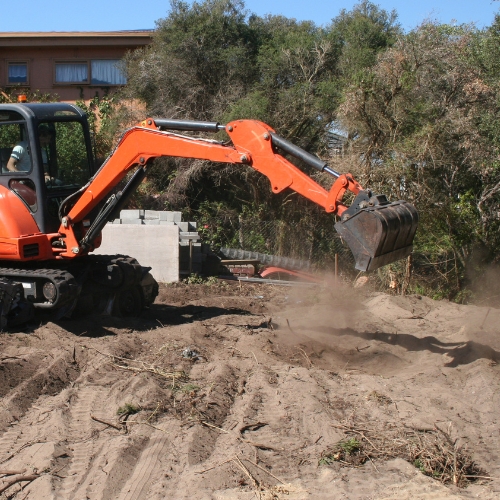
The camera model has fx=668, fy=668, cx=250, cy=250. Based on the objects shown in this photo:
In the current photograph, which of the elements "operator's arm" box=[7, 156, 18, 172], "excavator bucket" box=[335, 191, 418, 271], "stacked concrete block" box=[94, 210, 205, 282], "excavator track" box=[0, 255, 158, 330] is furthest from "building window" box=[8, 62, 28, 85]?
"excavator bucket" box=[335, 191, 418, 271]

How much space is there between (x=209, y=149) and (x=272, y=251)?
923 cm

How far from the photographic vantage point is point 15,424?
594 centimetres

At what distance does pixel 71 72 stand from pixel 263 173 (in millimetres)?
17475

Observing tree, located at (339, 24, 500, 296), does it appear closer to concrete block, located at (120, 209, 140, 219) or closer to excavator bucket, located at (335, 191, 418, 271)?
concrete block, located at (120, 209, 140, 219)

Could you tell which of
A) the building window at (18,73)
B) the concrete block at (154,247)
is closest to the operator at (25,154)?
the concrete block at (154,247)

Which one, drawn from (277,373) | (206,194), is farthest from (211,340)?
(206,194)

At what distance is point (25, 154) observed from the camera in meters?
8.98

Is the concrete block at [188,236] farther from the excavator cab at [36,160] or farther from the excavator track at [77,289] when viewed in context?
the excavator cab at [36,160]

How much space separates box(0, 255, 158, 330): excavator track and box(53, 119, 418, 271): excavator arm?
→ 0.50 metres

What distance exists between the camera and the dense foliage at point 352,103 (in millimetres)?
13500

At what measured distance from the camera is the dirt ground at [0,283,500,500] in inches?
191

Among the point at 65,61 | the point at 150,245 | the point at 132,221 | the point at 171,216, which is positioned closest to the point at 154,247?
the point at 150,245

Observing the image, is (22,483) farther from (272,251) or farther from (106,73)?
(106,73)

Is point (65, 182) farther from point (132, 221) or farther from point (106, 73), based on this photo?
point (106, 73)
